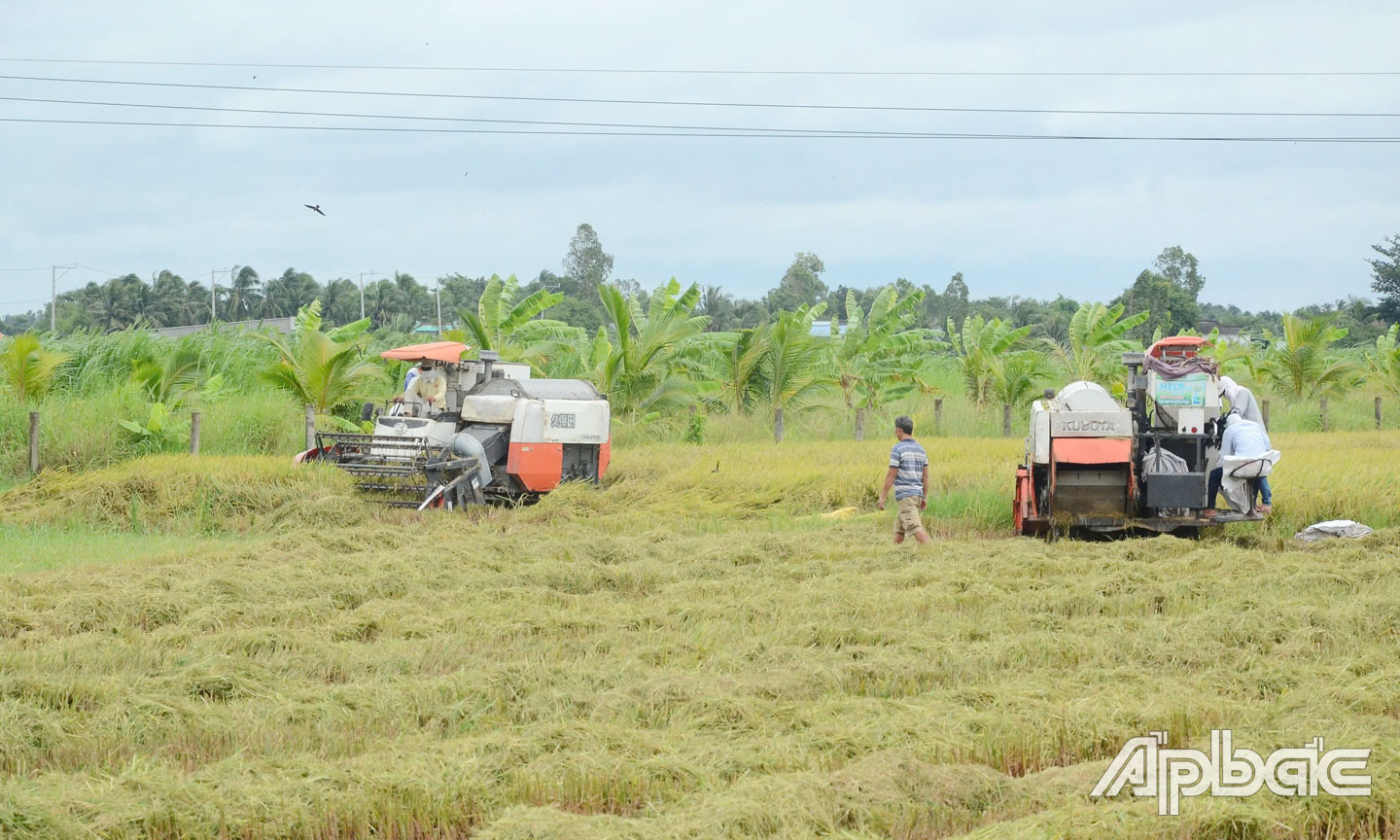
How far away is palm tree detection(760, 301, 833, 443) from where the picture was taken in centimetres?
1920

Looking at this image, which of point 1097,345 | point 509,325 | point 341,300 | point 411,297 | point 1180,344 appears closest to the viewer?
point 1180,344

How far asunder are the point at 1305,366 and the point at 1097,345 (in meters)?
4.99

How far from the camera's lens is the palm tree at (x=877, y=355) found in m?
21.3

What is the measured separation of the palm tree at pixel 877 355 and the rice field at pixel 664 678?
10.3 meters

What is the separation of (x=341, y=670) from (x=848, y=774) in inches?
111

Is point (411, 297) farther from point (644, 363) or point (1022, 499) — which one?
point (1022, 499)

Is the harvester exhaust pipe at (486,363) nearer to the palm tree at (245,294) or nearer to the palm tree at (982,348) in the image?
the palm tree at (982,348)

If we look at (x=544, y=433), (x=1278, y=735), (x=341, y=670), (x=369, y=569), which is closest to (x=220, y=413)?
(x=544, y=433)

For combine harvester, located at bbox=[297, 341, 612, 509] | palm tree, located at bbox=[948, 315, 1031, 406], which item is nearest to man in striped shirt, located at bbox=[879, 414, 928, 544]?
combine harvester, located at bbox=[297, 341, 612, 509]

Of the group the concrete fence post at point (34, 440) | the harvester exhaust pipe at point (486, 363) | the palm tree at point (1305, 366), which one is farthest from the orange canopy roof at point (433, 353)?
the palm tree at point (1305, 366)

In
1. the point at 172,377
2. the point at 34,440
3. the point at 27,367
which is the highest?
the point at 27,367

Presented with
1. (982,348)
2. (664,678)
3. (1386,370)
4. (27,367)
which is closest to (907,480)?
(664,678)

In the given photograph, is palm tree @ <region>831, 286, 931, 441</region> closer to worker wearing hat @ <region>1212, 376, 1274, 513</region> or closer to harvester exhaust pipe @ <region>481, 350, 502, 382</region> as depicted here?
harvester exhaust pipe @ <region>481, 350, 502, 382</region>

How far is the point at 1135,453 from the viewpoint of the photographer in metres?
10.7
